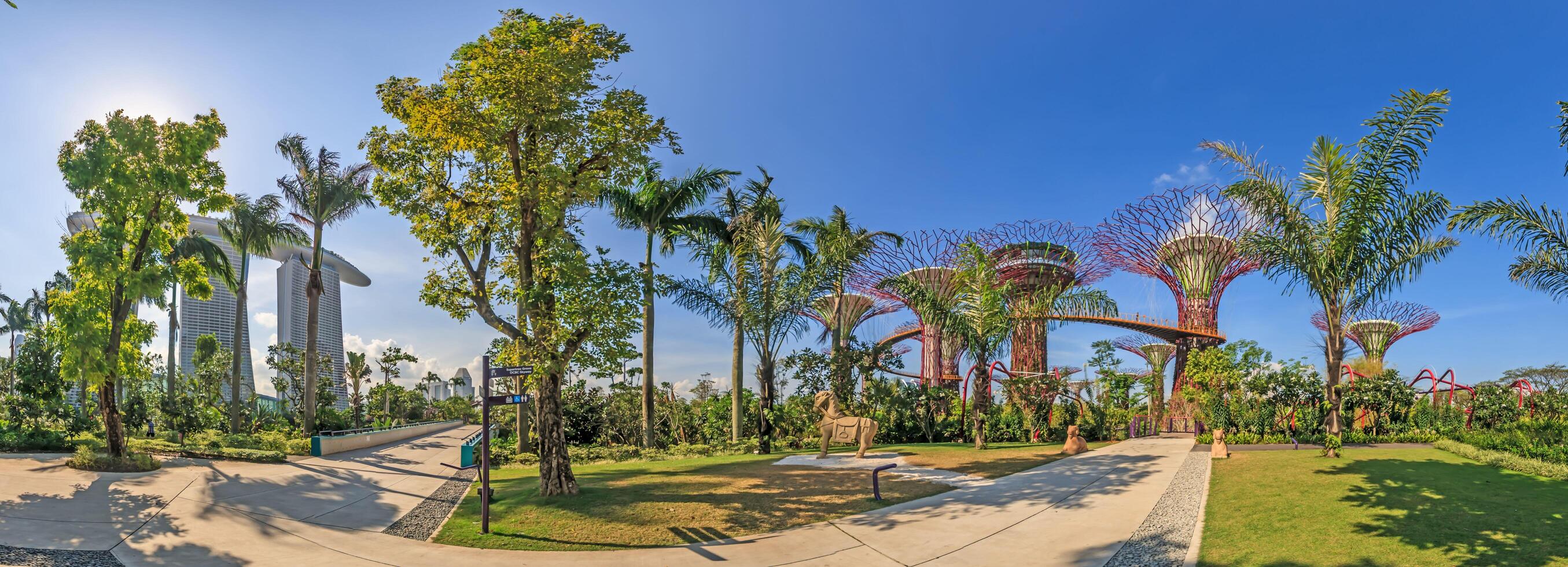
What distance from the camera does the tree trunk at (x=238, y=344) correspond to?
24797mm

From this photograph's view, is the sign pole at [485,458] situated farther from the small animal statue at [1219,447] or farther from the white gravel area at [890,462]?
the small animal statue at [1219,447]

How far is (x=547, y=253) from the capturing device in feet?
40.1

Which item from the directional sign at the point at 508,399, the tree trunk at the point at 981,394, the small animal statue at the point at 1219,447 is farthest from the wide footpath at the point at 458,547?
the tree trunk at the point at 981,394

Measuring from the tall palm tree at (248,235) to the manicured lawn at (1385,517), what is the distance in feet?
98.7

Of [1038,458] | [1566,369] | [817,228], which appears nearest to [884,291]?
[817,228]

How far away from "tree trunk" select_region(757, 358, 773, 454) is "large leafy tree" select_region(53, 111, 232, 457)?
44.2 ft

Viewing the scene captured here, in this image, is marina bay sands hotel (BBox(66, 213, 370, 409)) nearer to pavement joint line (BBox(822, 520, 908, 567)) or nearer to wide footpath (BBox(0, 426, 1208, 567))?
wide footpath (BBox(0, 426, 1208, 567))

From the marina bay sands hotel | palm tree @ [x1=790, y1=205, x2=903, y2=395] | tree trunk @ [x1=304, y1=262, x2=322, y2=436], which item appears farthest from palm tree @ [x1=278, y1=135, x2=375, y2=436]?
the marina bay sands hotel

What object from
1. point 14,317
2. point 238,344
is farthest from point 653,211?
point 14,317

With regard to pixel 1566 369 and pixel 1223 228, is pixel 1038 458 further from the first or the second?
pixel 1566 369

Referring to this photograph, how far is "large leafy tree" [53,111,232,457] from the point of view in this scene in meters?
14.3

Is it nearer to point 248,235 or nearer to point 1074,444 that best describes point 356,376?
point 248,235

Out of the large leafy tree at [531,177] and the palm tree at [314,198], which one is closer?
the large leafy tree at [531,177]

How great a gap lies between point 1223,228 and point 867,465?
21671 mm
